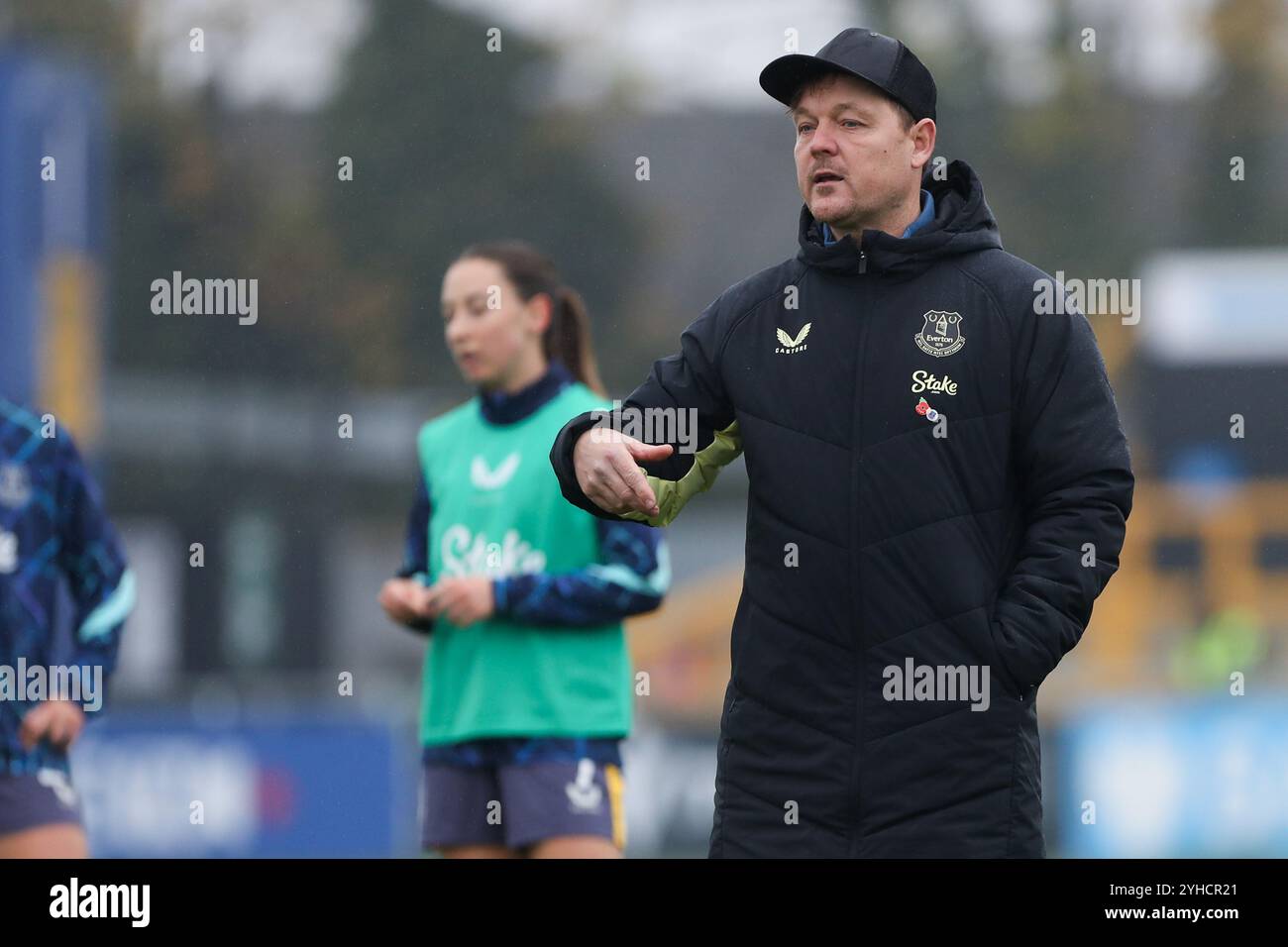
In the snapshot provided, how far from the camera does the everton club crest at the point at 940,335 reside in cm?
362

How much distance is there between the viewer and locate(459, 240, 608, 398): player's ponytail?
18.3 feet

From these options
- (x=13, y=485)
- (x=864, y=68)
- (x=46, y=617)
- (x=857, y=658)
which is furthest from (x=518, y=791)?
(x=864, y=68)

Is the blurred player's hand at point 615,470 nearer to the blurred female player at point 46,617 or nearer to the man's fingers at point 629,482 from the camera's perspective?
the man's fingers at point 629,482

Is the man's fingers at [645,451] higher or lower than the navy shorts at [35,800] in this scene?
higher

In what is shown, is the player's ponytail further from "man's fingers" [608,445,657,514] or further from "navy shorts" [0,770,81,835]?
"man's fingers" [608,445,657,514]

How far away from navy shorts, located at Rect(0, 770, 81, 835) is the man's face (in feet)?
7.81

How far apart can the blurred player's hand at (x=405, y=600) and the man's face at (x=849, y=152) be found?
187cm

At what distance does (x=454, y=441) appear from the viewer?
5.54m

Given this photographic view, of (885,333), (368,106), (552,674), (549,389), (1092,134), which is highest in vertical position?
(368,106)

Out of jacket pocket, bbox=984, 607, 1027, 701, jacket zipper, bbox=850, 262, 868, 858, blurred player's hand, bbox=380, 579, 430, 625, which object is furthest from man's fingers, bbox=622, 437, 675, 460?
blurred player's hand, bbox=380, 579, 430, 625

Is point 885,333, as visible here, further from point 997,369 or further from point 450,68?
point 450,68

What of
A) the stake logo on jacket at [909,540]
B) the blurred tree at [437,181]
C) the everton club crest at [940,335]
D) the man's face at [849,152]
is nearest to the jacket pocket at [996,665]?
the stake logo on jacket at [909,540]

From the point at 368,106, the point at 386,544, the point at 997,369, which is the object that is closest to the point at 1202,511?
the point at 386,544
